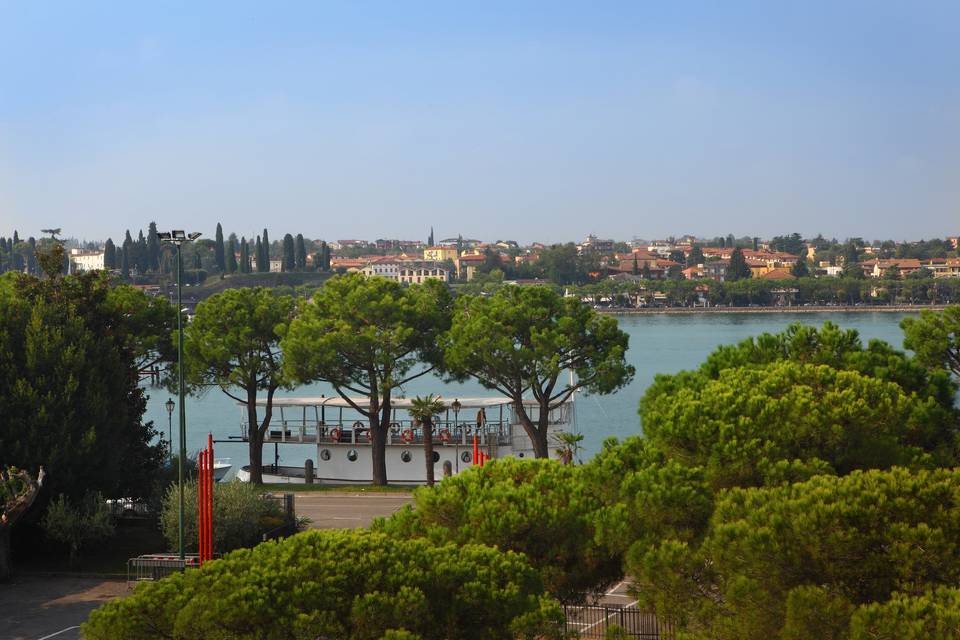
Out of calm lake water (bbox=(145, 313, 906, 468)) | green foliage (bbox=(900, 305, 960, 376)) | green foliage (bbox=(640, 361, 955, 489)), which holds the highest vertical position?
green foliage (bbox=(900, 305, 960, 376))

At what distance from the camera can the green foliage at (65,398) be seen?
2650cm

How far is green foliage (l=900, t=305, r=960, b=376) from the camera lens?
3316 centimetres

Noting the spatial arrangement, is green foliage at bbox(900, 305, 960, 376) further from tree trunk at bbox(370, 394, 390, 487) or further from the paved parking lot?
the paved parking lot

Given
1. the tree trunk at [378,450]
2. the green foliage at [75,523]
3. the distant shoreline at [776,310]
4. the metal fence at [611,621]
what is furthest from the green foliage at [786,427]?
the distant shoreline at [776,310]

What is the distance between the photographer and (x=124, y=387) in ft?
97.4

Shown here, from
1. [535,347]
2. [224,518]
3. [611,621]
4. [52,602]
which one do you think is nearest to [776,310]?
[535,347]

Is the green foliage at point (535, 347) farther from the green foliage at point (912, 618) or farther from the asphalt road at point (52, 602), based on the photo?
the green foliage at point (912, 618)

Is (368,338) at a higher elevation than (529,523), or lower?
higher

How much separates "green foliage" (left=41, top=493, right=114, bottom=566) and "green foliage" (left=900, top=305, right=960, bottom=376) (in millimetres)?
21106

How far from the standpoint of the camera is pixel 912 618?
1257 centimetres

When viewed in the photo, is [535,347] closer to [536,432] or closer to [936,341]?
[536,432]

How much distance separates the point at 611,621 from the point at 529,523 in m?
3.86

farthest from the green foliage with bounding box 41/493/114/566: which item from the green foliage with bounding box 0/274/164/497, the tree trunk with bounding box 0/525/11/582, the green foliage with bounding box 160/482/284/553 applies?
the green foliage with bounding box 160/482/284/553

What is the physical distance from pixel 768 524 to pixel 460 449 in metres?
26.3
